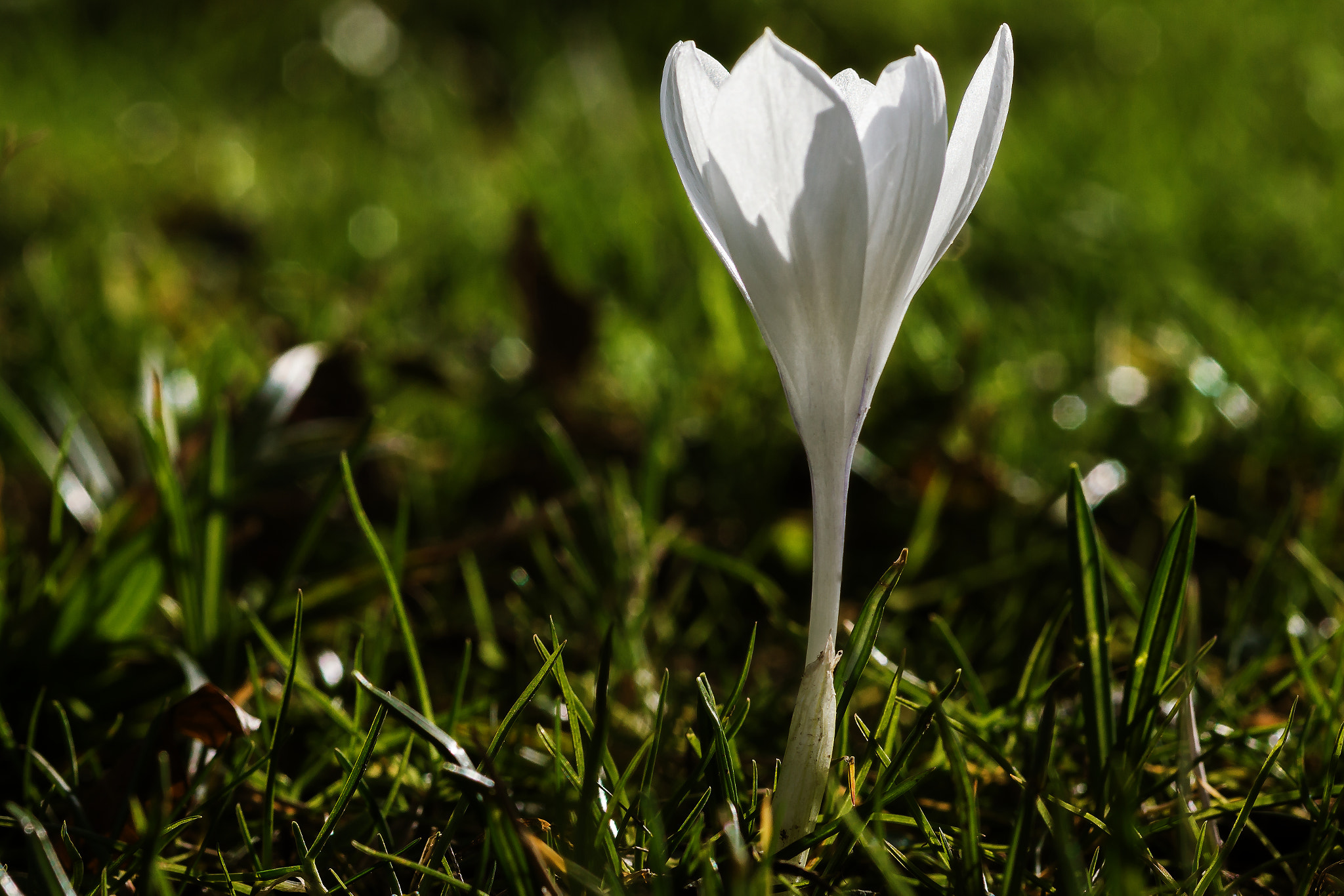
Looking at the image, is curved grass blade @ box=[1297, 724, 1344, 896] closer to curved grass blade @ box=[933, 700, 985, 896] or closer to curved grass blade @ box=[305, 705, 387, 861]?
curved grass blade @ box=[933, 700, 985, 896]

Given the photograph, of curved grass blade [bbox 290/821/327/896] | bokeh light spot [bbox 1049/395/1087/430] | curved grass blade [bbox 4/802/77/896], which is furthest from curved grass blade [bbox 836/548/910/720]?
bokeh light spot [bbox 1049/395/1087/430]

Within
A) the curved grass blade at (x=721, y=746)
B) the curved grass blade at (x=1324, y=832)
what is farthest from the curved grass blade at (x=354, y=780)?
the curved grass blade at (x=1324, y=832)

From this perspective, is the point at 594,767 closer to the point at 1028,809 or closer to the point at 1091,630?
the point at 1028,809

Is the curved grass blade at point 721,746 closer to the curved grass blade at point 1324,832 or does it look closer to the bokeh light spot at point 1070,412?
the curved grass blade at point 1324,832

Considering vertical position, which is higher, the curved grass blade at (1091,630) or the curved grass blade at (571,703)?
the curved grass blade at (571,703)

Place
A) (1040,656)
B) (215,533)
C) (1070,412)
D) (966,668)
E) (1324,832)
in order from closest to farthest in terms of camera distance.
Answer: (1324,832), (966,668), (1040,656), (215,533), (1070,412)

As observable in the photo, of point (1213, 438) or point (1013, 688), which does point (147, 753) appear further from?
point (1213, 438)

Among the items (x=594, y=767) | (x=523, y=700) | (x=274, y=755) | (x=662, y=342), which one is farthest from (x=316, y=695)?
(x=662, y=342)
